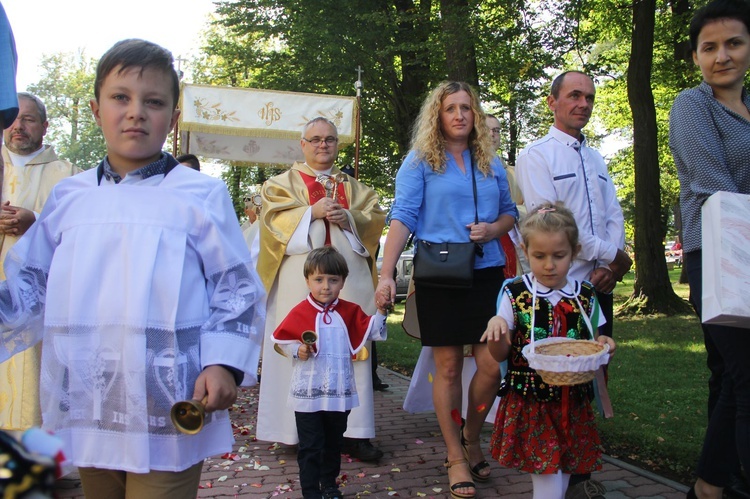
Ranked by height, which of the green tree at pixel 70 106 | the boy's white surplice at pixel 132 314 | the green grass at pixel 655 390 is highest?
the green tree at pixel 70 106

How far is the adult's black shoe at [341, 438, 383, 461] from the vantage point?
498 cm

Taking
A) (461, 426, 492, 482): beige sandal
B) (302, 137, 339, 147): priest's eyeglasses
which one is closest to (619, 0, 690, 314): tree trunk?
(302, 137, 339, 147): priest's eyeglasses

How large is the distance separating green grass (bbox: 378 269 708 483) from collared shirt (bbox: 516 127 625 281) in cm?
154

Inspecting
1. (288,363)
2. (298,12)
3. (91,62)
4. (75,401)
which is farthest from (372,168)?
(91,62)

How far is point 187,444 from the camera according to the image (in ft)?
6.72

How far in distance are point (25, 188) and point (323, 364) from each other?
8.02 ft

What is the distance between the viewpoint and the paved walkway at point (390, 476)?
4199 millimetres

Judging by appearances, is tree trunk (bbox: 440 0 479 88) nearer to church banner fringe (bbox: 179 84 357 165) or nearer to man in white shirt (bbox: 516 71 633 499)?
church banner fringe (bbox: 179 84 357 165)

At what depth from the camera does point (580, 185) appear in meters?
4.13

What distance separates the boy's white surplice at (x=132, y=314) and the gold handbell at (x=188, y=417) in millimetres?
154

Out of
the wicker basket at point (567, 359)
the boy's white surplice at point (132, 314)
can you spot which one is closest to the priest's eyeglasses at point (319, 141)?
the wicker basket at point (567, 359)

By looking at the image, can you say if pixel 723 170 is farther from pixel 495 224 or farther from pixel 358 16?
pixel 358 16

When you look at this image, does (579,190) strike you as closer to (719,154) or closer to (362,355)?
(719,154)

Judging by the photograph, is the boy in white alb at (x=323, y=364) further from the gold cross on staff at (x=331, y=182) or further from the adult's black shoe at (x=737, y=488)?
the adult's black shoe at (x=737, y=488)
